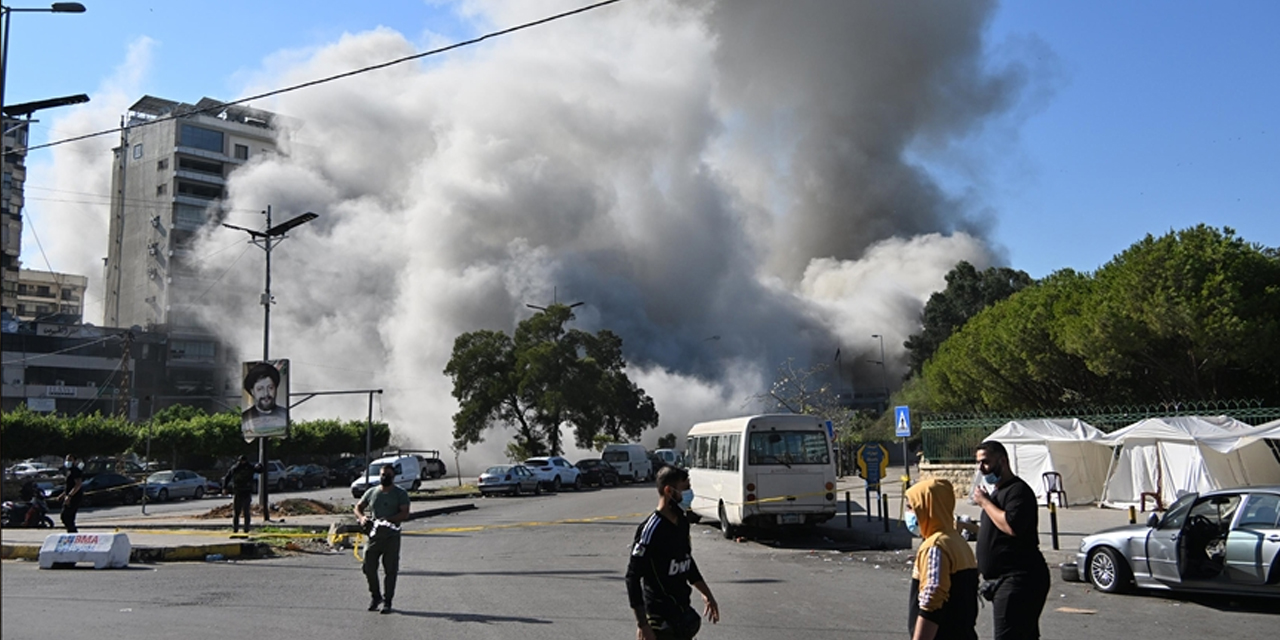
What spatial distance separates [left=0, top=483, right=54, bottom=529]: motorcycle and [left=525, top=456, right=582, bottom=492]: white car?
717 inches

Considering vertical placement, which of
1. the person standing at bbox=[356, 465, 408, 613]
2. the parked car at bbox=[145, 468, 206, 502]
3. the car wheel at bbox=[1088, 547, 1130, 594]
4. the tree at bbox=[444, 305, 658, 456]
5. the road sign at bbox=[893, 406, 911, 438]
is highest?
the tree at bbox=[444, 305, 658, 456]

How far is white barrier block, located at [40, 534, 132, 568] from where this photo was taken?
Result: 13.3 m

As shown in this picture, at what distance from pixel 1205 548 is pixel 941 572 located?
694 cm

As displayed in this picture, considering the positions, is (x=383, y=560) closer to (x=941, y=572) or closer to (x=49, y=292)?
(x=941, y=572)

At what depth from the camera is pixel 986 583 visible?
219 inches

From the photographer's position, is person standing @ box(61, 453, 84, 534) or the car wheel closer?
the car wheel

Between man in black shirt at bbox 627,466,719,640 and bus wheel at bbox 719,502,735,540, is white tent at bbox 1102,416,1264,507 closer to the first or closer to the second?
bus wheel at bbox 719,502,735,540

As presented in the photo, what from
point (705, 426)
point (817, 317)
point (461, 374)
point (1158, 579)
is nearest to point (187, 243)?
point (461, 374)

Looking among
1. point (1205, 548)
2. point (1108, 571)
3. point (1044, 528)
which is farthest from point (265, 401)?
point (1205, 548)

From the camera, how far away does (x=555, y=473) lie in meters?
39.6

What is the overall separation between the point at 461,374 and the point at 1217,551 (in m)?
42.9

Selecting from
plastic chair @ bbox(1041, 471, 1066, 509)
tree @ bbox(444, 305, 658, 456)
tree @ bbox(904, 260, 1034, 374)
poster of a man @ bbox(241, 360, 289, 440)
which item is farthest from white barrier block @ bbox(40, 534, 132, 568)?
tree @ bbox(904, 260, 1034, 374)

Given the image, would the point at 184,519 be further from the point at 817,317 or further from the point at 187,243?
the point at 817,317

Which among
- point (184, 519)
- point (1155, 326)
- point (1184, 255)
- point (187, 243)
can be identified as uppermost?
point (187, 243)
